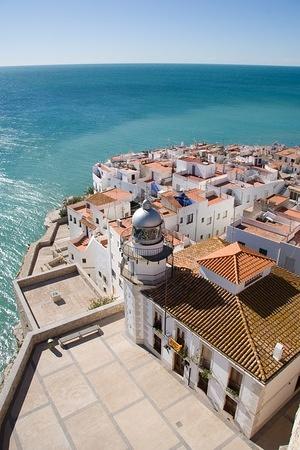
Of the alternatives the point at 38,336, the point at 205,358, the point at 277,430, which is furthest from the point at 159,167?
the point at 277,430

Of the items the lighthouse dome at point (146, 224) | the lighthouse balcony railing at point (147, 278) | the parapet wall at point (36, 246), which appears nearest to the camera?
the lighthouse dome at point (146, 224)

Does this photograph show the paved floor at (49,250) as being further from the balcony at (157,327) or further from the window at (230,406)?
the window at (230,406)

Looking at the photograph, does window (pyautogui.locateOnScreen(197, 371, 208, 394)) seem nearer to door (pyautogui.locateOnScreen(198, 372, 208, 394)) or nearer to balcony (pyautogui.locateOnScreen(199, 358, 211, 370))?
door (pyautogui.locateOnScreen(198, 372, 208, 394))

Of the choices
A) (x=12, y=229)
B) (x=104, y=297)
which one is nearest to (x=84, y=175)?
(x=12, y=229)

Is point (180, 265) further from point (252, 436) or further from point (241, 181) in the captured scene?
point (241, 181)

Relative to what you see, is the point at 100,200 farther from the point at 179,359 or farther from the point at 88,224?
the point at 179,359

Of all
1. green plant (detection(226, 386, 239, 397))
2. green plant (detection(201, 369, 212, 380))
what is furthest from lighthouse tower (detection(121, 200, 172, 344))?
green plant (detection(226, 386, 239, 397))

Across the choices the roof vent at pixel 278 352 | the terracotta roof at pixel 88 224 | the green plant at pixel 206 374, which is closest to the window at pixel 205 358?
the green plant at pixel 206 374
